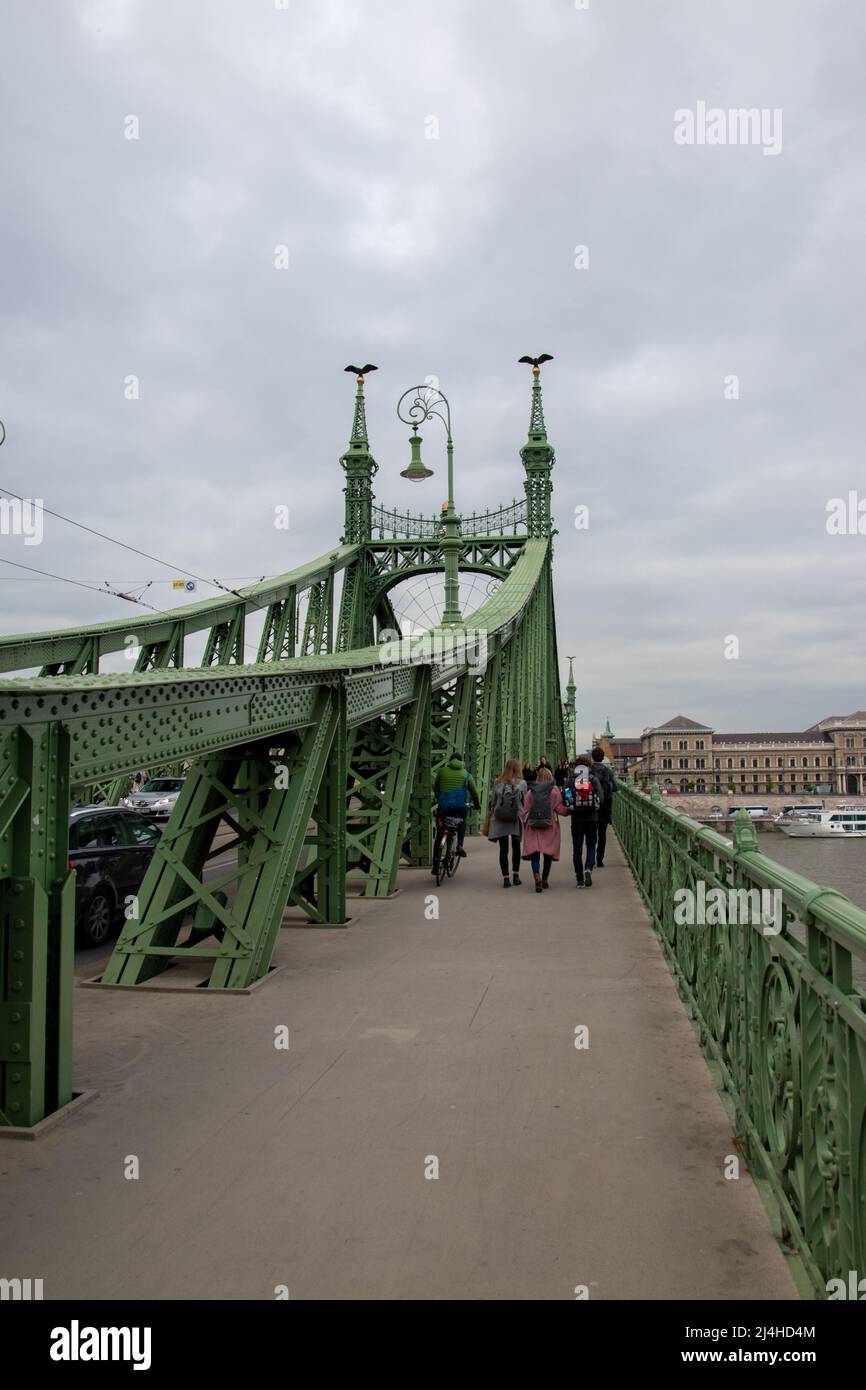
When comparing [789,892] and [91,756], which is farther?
[91,756]

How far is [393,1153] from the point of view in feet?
12.2

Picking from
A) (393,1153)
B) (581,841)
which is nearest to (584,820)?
(581,841)

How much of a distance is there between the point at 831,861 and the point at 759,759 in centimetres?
9839

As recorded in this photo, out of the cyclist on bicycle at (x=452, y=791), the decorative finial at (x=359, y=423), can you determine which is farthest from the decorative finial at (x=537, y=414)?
the cyclist on bicycle at (x=452, y=791)

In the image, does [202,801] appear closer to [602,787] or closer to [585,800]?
[585,800]

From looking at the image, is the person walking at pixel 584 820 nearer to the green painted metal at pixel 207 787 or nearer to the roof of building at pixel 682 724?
the green painted metal at pixel 207 787

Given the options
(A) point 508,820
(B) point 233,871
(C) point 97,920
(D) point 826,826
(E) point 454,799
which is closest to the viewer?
(B) point 233,871

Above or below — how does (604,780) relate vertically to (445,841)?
above

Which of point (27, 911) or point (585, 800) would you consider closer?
point (27, 911)

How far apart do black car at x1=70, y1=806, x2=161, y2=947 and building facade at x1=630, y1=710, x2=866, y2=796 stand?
4507 inches
